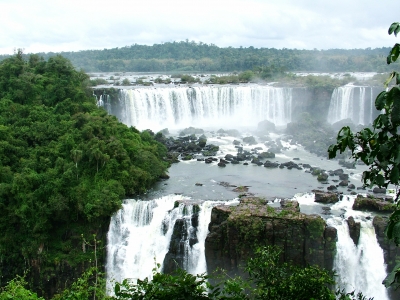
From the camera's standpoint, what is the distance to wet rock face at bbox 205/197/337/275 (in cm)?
1543

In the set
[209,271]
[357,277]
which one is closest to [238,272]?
[209,271]

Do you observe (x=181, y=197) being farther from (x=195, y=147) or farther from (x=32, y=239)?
(x=195, y=147)

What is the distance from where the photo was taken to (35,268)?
56.6 ft

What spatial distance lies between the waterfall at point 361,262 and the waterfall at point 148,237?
486 cm

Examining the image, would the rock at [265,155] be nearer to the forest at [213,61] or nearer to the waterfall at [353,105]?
the waterfall at [353,105]

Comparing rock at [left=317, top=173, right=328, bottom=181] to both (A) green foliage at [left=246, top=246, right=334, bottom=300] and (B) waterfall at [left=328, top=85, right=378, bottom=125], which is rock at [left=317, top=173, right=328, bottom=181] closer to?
(B) waterfall at [left=328, top=85, right=378, bottom=125]

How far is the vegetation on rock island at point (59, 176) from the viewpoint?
17.4 m

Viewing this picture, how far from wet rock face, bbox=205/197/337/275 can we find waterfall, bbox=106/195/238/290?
664 millimetres

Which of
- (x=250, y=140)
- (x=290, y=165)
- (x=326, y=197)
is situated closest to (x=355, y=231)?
(x=326, y=197)

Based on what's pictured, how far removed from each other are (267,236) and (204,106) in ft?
72.1

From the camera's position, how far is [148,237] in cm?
1783

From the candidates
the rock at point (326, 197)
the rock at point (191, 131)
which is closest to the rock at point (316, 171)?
the rock at point (326, 197)

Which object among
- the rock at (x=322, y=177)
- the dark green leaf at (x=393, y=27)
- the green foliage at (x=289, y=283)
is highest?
the dark green leaf at (x=393, y=27)

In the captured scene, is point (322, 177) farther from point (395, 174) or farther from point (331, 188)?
point (395, 174)
